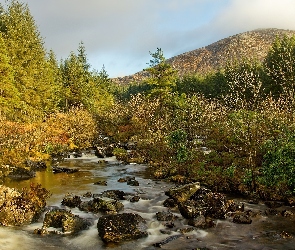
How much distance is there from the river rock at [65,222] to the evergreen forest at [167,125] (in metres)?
8.55

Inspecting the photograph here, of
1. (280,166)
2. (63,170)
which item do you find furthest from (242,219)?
(63,170)

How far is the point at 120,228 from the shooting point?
501 inches

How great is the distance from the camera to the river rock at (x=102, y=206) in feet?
51.2

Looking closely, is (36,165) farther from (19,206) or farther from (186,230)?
(186,230)

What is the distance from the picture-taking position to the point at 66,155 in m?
33.6

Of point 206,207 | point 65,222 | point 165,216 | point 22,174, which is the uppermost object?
point 22,174

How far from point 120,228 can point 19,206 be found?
488 centimetres

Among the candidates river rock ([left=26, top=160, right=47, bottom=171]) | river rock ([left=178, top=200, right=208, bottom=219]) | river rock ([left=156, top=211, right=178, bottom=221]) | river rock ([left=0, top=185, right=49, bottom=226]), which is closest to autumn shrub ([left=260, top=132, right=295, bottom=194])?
river rock ([left=178, top=200, right=208, bottom=219])

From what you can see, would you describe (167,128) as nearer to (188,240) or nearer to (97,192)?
(97,192)

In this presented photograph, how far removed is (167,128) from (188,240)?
1741cm

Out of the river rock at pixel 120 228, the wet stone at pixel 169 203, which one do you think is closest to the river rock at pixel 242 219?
the wet stone at pixel 169 203

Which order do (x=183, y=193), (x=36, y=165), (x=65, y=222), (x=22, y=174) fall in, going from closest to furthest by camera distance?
(x=65, y=222) → (x=183, y=193) → (x=22, y=174) → (x=36, y=165)

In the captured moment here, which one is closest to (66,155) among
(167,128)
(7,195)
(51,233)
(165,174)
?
(167,128)

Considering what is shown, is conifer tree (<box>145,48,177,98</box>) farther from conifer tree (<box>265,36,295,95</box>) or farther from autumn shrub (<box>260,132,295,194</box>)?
autumn shrub (<box>260,132,295,194</box>)
